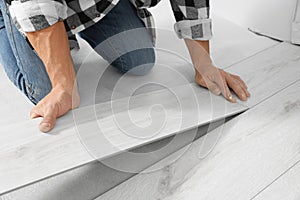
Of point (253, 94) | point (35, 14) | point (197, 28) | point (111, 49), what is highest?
point (35, 14)

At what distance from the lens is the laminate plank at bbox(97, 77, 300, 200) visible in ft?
3.56

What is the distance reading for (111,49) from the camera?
1.53 meters

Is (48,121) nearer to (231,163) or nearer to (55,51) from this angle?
(55,51)

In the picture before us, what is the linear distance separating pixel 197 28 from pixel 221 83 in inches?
7.3

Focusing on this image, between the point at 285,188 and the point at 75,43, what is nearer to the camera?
the point at 285,188

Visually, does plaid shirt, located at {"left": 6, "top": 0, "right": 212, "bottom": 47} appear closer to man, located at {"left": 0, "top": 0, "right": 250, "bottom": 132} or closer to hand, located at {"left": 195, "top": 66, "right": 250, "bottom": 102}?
man, located at {"left": 0, "top": 0, "right": 250, "bottom": 132}

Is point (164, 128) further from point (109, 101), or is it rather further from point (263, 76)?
point (263, 76)

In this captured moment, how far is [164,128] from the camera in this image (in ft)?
3.99

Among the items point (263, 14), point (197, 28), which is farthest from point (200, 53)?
point (263, 14)

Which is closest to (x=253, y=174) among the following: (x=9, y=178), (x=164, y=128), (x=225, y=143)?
(x=225, y=143)

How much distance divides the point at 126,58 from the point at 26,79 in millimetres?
350

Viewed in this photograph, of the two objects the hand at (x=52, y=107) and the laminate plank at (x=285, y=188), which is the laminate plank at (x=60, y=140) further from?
the laminate plank at (x=285, y=188)

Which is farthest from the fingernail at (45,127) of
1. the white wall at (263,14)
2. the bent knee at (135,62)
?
the white wall at (263,14)

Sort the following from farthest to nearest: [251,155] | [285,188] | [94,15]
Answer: [94,15] < [251,155] < [285,188]
